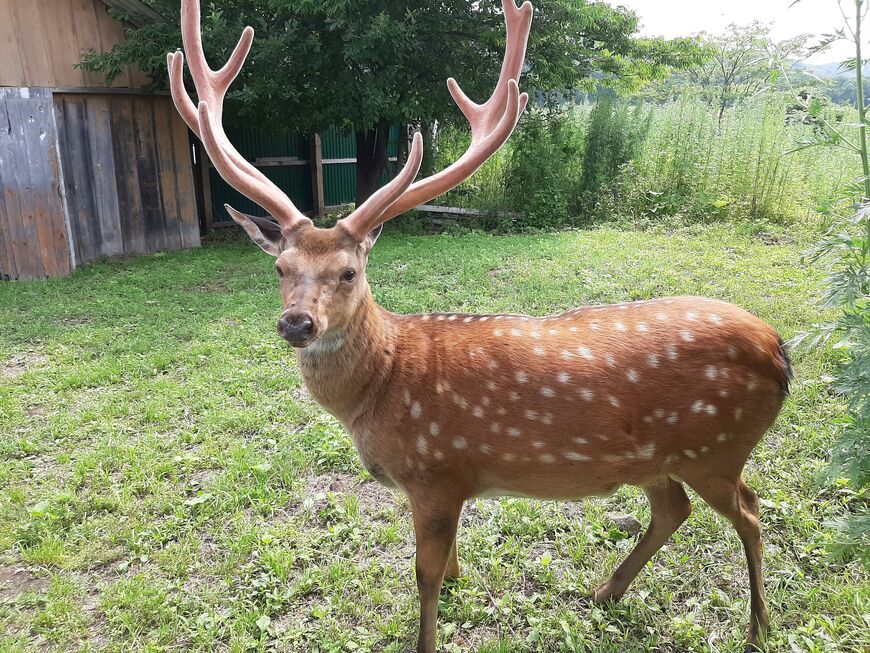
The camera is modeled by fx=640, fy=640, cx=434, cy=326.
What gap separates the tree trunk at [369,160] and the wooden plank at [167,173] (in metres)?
3.31

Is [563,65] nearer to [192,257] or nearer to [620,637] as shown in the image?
[192,257]

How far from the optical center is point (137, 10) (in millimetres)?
8773

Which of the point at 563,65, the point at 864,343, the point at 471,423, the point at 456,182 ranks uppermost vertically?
the point at 563,65

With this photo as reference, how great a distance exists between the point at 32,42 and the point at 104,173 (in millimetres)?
1732

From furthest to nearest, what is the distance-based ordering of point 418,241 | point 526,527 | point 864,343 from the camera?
point 418,241, point 526,527, point 864,343

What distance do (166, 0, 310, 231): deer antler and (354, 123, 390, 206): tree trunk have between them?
837 centimetres

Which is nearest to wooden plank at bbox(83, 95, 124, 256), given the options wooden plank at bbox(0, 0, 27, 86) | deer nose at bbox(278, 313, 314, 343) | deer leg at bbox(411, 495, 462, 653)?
wooden plank at bbox(0, 0, 27, 86)

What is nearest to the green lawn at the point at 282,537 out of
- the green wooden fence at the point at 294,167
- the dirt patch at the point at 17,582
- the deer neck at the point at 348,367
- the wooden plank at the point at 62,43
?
the dirt patch at the point at 17,582

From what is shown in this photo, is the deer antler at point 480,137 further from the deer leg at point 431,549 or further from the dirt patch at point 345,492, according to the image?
the dirt patch at point 345,492

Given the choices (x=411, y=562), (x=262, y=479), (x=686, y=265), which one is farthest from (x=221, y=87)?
(x=686, y=265)

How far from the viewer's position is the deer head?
2414mm

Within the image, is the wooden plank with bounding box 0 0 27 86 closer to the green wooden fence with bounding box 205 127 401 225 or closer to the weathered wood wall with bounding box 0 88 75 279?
the weathered wood wall with bounding box 0 88 75 279

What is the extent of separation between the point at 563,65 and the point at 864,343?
9497 millimetres

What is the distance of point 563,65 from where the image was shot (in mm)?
10578
